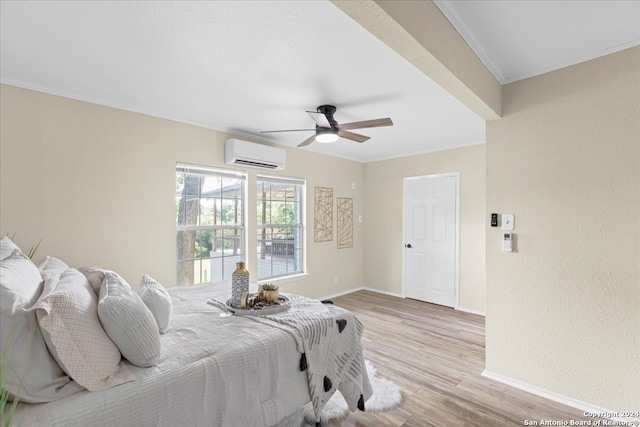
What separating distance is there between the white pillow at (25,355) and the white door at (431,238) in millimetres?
4495

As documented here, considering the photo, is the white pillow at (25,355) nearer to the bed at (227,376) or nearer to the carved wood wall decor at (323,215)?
the bed at (227,376)

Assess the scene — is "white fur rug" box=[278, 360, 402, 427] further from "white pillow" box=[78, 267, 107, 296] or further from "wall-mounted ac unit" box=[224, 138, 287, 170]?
"wall-mounted ac unit" box=[224, 138, 287, 170]

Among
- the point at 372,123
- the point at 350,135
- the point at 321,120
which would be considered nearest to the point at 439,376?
the point at 372,123

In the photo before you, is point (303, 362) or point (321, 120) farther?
point (321, 120)

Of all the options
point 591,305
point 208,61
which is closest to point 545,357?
point 591,305

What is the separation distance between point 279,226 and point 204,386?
3139mm

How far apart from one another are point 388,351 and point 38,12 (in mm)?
3609

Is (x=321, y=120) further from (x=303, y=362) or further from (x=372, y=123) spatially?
(x=303, y=362)

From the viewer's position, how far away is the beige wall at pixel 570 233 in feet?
6.47

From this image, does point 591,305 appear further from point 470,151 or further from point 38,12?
point 38,12

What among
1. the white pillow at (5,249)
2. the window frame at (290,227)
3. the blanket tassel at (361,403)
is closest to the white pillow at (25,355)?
the white pillow at (5,249)

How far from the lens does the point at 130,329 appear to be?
1369 mm

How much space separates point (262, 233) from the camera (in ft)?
14.1

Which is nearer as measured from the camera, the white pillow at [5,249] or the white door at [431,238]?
the white pillow at [5,249]
